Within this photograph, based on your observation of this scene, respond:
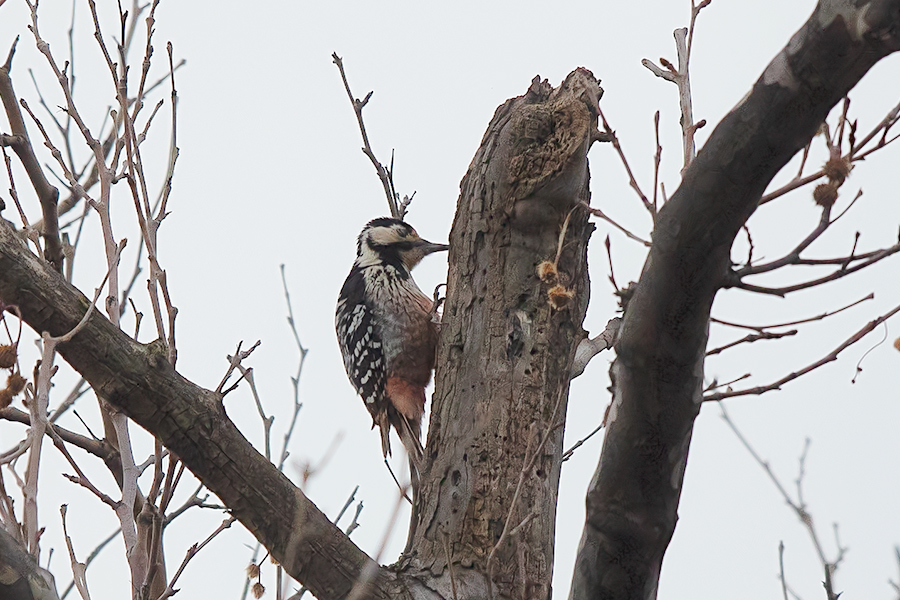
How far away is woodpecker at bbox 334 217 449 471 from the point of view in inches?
171

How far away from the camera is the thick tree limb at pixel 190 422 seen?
77.8 inches

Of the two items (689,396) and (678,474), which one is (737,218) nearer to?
(689,396)

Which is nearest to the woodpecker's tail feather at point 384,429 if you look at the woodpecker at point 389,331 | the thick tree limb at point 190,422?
the woodpecker at point 389,331

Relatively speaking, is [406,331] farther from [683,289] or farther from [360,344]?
[683,289]

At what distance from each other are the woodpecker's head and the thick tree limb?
8.90 ft

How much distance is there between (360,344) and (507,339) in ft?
6.14

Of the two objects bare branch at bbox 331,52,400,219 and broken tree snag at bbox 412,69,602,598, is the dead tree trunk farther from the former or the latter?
bare branch at bbox 331,52,400,219

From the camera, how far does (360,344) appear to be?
4.59 m

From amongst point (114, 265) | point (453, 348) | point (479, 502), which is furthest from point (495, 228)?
point (114, 265)

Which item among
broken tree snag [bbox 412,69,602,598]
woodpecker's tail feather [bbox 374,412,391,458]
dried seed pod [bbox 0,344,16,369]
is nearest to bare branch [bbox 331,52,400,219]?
broken tree snag [bbox 412,69,602,598]

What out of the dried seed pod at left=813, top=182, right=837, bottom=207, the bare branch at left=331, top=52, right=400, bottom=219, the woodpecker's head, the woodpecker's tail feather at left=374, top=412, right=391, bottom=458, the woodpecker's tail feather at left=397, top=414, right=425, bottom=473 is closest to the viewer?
the dried seed pod at left=813, top=182, right=837, bottom=207

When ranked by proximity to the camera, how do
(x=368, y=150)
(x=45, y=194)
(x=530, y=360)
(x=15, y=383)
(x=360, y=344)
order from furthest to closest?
1. (x=360, y=344)
2. (x=368, y=150)
3. (x=530, y=360)
4. (x=45, y=194)
5. (x=15, y=383)

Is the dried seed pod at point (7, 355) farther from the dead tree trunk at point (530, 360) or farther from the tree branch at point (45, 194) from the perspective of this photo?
the tree branch at point (45, 194)

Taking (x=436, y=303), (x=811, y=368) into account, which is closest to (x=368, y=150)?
(x=436, y=303)
